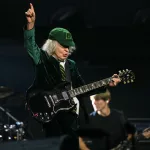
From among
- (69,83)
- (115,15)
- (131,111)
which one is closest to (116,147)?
(69,83)

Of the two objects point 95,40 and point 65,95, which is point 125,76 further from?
point 95,40

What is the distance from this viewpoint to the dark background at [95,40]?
594cm

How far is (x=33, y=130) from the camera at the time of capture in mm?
5363

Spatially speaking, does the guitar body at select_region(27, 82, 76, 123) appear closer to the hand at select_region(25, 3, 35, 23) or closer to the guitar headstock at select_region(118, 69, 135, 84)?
the hand at select_region(25, 3, 35, 23)

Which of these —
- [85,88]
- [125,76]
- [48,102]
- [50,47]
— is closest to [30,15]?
[50,47]

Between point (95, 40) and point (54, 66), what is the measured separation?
293cm

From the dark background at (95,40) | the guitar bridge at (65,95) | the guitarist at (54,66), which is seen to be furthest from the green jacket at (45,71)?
the dark background at (95,40)

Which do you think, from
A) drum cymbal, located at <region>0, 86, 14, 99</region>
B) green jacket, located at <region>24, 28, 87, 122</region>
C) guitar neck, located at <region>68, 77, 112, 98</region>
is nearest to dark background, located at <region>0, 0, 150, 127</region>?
drum cymbal, located at <region>0, 86, 14, 99</region>

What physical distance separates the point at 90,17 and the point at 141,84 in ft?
4.52

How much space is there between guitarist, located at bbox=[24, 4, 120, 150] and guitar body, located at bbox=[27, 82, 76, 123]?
4 centimetres

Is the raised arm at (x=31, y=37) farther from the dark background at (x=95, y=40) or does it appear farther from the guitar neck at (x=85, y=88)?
the dark background at (x=95, y=40)

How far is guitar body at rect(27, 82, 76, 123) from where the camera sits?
10.2 ft

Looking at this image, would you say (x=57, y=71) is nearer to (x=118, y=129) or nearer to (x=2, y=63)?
(x=118, y=129)

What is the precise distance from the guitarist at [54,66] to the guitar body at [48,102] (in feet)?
0.13
